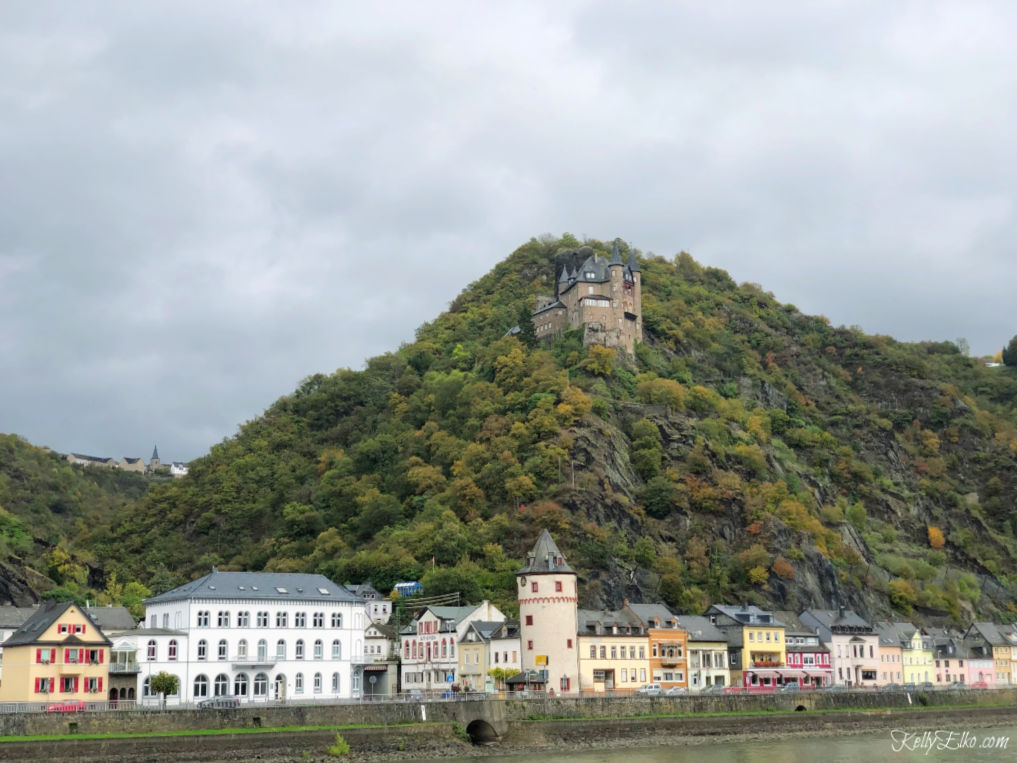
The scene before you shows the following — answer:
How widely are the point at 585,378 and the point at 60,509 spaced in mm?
68733

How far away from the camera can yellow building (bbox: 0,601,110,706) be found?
6003 centimetres

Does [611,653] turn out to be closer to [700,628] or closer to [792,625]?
[700,628]

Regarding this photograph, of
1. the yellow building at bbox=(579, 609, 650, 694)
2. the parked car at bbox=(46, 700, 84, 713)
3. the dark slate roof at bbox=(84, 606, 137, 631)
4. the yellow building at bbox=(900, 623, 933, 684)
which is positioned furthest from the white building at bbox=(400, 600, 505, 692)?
the yellow building at bbox=(900, 623, 933, 684)

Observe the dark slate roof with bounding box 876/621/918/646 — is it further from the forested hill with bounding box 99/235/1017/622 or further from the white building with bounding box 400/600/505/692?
the white building with bounding box 400/600/505/692

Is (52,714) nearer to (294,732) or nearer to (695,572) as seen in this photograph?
(294,732)

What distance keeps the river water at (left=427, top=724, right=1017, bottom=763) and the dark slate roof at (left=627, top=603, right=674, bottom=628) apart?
51.7 feet

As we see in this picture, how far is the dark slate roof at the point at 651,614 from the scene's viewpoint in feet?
274

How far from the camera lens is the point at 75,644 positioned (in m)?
61.3

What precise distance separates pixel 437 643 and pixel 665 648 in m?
15.8

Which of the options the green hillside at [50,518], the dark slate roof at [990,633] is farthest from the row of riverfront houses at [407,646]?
the green hillside at [50,518]

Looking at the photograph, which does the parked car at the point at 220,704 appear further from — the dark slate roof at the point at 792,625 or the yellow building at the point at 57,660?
the dark slate roof at the point at 792,625

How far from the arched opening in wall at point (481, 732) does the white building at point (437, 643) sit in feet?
66.0

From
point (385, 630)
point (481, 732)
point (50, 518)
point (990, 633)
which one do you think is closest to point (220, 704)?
point (481, 732)

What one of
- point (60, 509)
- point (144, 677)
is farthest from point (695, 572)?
point (60, 509)
